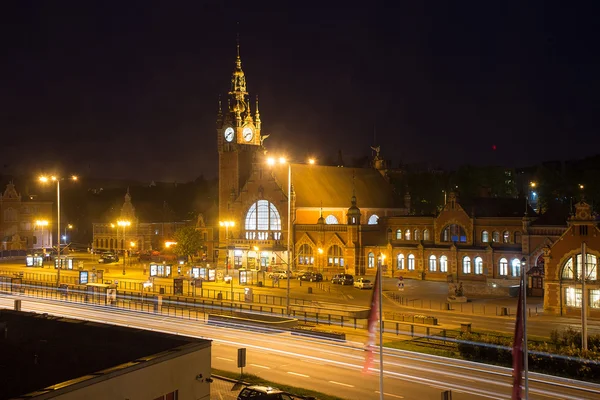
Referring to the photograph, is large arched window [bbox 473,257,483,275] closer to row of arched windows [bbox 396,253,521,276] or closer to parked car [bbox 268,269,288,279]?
row of arched windows [bbox 396,253,521,276]

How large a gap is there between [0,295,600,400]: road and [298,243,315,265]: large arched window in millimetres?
41564

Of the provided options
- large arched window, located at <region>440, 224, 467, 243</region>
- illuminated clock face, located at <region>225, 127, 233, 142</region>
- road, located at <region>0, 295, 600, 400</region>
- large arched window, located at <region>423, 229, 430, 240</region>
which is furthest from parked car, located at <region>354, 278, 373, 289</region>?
illuminated clock face, located at <region>225, 127, 233, 142</region>

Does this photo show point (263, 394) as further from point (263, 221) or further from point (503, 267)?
point (263, 221)

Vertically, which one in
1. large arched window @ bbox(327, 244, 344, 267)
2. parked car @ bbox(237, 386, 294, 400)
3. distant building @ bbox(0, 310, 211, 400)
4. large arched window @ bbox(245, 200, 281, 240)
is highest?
large arched window @ bbox(245, 200, 281, 240)

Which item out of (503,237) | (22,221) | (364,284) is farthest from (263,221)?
(22,221)

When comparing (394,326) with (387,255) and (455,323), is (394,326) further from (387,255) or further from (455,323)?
(387,255)

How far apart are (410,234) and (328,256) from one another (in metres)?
9.99

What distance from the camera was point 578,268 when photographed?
49500 millimetres

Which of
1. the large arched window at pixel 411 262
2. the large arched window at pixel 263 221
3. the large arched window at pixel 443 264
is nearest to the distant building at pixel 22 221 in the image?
the large arched window at pixel 263 221

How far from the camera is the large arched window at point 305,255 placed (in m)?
82.1

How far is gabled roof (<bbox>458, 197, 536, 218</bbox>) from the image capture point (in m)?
70.9

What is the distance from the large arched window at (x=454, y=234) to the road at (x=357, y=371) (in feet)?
121

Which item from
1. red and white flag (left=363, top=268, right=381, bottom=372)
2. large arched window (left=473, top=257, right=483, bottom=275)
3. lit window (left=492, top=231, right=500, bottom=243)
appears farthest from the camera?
lit window (left=492, top=231, right=500, bottom=243)

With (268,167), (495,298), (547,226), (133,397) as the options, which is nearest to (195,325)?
(133,397)
